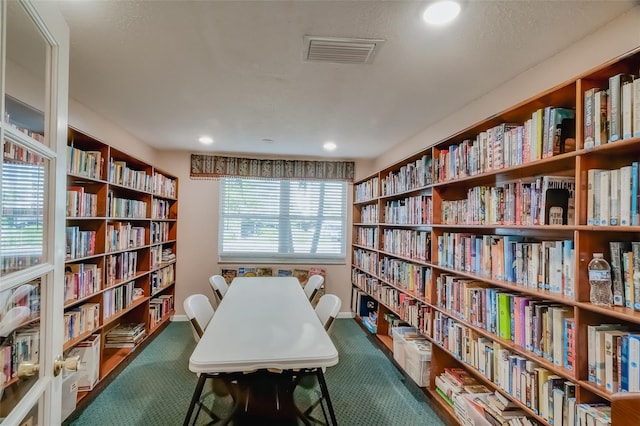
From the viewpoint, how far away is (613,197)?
1.25 meters

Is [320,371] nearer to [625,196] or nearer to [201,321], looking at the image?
[201,321]

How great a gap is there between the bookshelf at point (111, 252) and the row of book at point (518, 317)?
2613 mm

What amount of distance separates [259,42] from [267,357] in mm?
1609

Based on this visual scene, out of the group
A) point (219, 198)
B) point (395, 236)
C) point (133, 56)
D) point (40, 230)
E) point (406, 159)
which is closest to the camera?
point (40, 230)

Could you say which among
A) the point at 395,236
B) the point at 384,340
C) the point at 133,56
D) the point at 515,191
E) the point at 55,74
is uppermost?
the point at 133,56

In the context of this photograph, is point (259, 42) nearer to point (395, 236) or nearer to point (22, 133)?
point (22, 133)

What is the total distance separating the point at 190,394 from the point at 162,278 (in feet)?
5.80

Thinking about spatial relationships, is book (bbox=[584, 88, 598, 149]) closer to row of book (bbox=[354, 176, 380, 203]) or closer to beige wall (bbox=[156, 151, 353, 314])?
row of book (bbox=[354, 176, 380, 203])

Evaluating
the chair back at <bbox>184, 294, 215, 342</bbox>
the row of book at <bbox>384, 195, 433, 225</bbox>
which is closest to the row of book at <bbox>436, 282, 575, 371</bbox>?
the row of book at <bbox>384, 195, 433, 225</bbox>

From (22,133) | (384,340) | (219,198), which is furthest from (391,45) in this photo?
(219,198)

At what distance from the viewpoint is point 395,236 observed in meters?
3.34

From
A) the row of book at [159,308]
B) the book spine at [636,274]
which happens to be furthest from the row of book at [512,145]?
the row of book at [159,308]

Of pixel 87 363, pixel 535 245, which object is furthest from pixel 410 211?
pixel 87 363

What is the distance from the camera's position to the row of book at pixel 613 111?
46.8 inches
